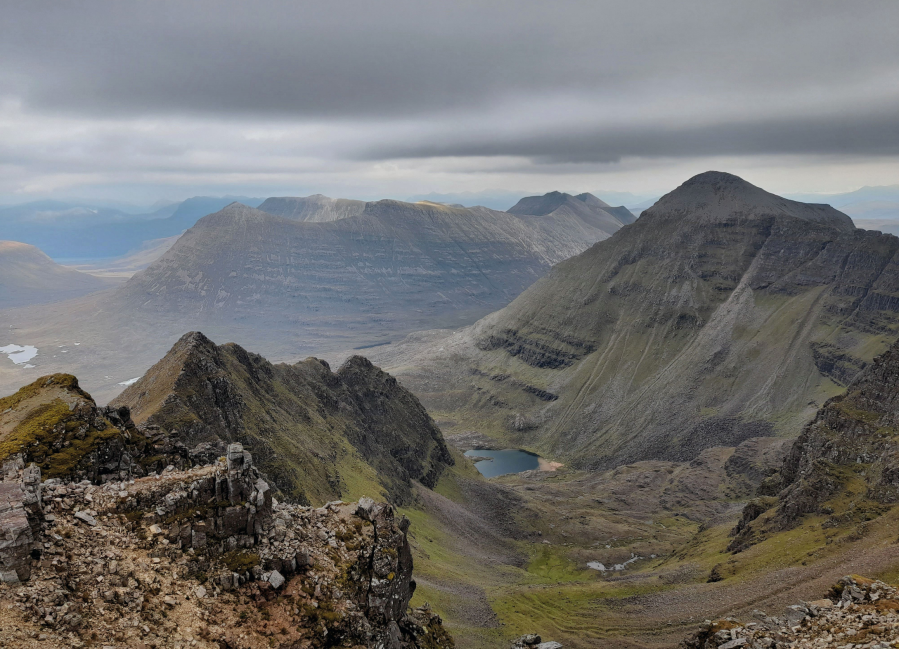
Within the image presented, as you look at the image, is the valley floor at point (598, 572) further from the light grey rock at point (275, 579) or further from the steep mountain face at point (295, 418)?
the light grey rock at point (275, 579)

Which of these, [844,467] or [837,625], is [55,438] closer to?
[837,625]

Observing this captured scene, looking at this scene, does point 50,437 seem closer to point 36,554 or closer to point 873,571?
point 36,554

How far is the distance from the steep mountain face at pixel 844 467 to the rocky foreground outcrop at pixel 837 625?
6911 centimetres

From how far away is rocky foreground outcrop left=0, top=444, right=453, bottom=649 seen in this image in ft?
95.9

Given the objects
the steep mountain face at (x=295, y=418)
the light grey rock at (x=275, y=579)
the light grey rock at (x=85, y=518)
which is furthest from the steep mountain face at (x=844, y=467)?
→ the light grey rock at (x=85, y=518)

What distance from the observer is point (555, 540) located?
15762 cm

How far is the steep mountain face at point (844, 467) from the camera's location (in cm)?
10475

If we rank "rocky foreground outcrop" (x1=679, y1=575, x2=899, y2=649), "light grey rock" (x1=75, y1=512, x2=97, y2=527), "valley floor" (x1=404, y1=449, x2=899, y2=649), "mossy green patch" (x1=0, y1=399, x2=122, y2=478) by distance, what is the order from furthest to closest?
"valley floor" (x1=404, y1=449, x2=899, y2=649)
"mossy green patch" (x1=0, y1=399, x2=122, y2=478)
"rocky foreground outcrop" (x1=679, y1=575, x2=899, y2=649)
"light grey rock" (x1=75, y1=512, x2=97, y2=527)

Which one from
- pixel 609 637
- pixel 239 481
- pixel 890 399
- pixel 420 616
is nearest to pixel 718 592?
pixel 609 637

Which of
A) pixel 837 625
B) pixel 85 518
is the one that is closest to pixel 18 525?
pixel 85 518

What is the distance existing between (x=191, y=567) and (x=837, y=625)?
4352cm

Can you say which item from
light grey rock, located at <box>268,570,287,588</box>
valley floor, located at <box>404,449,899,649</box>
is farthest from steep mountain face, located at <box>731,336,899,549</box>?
light grey rock, located at <box>268,570,287,588</box>

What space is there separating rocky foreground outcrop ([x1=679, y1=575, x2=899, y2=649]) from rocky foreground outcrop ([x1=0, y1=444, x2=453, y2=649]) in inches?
1066

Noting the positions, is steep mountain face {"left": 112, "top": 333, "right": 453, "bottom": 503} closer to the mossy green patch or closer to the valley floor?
the mossy green patch
